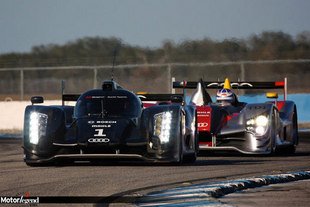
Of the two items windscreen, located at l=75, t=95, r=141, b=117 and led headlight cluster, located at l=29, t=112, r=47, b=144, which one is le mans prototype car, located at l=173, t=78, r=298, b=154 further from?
led headlight cluster, located at l=29, t=112, r=47, b=144

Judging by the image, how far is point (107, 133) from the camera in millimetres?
15562

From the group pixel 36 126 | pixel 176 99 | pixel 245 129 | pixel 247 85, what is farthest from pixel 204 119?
pixel 36 126

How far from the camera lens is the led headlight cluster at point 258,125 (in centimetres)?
1861

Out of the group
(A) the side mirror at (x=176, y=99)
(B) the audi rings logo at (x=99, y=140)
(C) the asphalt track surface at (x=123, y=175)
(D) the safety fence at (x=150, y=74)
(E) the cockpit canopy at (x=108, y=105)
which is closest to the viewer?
(C) the asphalt track surface at (x=123, y=175)

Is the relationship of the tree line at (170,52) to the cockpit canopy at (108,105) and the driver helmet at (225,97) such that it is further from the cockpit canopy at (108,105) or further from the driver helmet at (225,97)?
the cockpit canopy at (108,105)

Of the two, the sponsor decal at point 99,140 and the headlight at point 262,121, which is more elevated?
the headlight at point 262,121

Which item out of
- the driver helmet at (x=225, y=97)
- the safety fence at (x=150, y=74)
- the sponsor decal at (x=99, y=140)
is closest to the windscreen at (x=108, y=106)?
the sponsor decal at (x=99, y=140)

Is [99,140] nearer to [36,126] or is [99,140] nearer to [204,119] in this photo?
[36,126]

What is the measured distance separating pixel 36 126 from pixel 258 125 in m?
4.43

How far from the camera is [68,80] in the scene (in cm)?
3616

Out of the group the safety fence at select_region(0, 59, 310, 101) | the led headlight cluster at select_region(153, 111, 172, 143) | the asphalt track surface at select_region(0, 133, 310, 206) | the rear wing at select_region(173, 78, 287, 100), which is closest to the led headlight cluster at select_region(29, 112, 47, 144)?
the asphalt track surface at select_region(0, 133, 310, 206)

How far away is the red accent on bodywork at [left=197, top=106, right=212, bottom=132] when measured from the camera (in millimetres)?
19172

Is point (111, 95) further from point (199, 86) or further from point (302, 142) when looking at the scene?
point (302, 142)

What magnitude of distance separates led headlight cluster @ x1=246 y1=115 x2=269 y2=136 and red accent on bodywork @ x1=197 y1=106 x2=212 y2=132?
80cm
